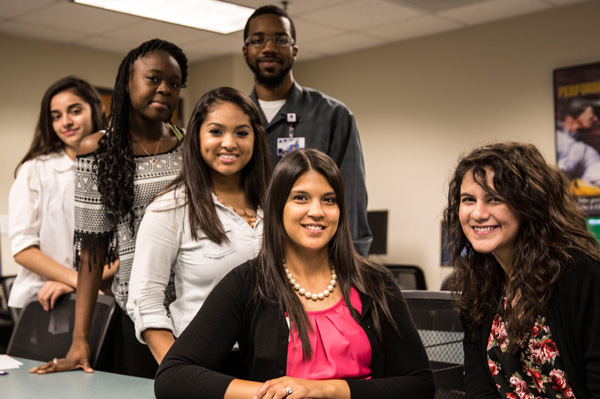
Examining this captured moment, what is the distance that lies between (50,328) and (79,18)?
373 cm

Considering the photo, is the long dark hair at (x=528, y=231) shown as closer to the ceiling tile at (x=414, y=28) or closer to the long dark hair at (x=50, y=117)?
the long dark hair at (x=50, y=117)

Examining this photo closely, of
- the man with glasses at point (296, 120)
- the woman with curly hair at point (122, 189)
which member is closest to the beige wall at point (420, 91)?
the man with glasses at point (296, 120)

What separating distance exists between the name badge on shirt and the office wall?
9.63 ft

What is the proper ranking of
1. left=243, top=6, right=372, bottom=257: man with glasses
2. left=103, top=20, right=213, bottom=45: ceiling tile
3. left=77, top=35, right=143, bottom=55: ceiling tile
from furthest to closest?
left=77, top=35, right=143, bottom=55: ceiling tile < left=103, top=20, right=213, bottom=45: ceiling tile < left=243, top=6, right=372, bottom=257: man with glasses

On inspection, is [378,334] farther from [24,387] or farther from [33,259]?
[33,259]

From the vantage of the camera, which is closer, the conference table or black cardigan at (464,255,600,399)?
black cardigan at (464,255,600,399)

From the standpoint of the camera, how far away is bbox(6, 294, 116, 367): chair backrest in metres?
2.19

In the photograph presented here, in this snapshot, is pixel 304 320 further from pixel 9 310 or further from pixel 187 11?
pixel 187 11

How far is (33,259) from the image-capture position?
103 inches

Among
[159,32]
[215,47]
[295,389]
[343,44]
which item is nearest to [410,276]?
[343,44]

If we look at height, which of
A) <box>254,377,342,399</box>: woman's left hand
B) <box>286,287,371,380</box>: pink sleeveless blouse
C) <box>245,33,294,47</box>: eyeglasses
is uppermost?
<box>245,33,294,47</box>: eyeglasses

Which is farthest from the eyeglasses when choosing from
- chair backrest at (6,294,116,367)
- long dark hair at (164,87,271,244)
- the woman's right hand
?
the woman's right hand

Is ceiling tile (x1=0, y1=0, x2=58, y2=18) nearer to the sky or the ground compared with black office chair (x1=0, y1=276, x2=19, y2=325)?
nearer to the sky

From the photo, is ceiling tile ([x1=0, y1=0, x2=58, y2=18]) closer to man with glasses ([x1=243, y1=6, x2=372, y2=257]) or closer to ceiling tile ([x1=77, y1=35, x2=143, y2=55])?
ceiling tile ([x1=77, y1=35, x2=143, y2=55])
